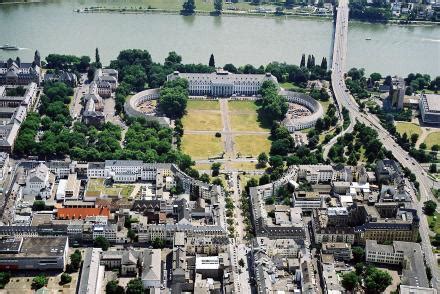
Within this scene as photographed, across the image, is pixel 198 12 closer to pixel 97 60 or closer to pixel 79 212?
pixel 97 60

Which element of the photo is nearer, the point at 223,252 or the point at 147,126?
the point at 223,252

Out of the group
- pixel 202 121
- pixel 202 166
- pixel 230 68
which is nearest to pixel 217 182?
pixel 202 166

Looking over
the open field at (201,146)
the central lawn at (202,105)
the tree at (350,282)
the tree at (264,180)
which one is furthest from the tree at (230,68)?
the tree at (350,282)

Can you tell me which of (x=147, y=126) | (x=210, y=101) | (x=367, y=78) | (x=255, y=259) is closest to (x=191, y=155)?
(x=147, y=126)

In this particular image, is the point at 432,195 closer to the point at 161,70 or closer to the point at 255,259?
the point at 255,259

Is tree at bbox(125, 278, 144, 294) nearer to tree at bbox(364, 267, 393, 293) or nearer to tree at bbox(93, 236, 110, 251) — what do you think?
tree at bbox(93, 236, 110, 251)

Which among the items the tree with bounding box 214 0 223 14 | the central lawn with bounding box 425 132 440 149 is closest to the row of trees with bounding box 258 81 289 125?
the central lawn with bounding box 425 132 440 149

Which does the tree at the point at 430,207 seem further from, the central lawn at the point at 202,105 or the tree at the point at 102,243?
the central lawn at the point at 202,105
